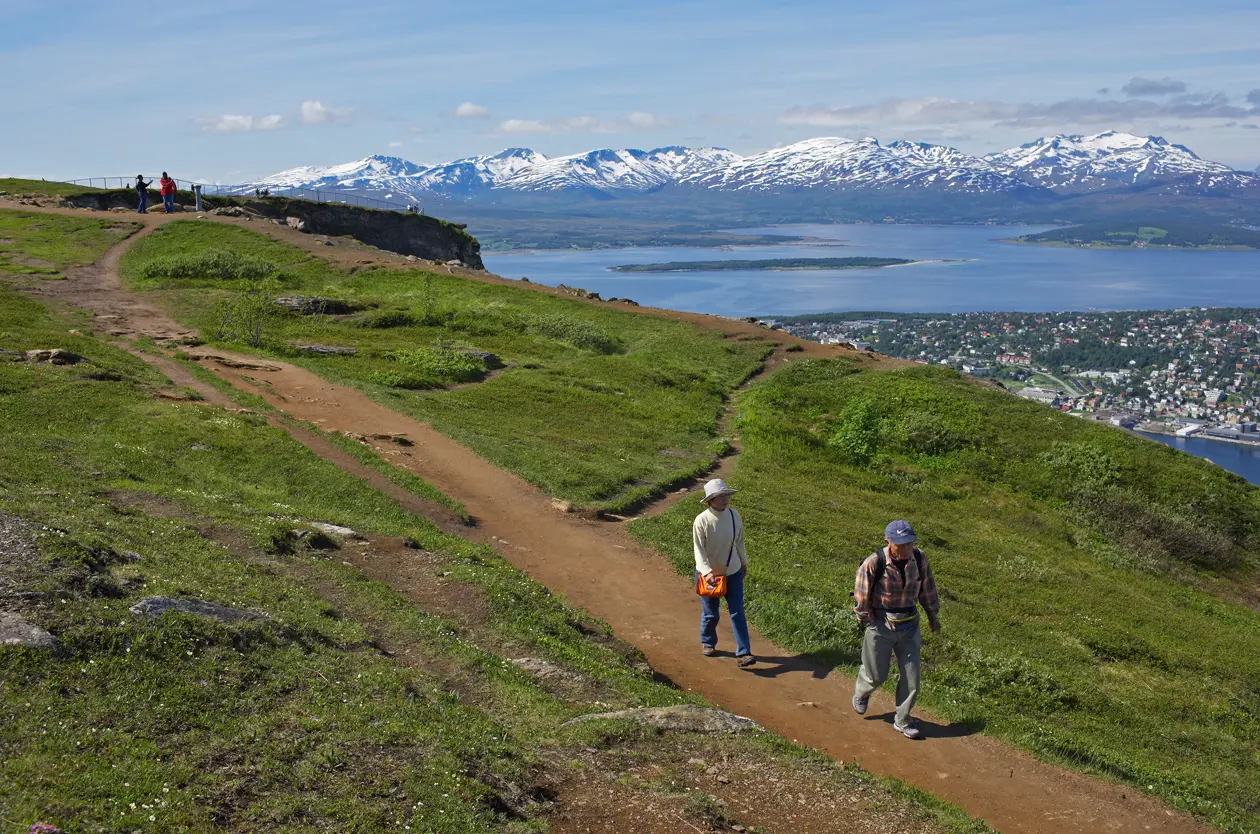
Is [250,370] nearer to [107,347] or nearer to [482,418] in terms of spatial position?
[107,347]

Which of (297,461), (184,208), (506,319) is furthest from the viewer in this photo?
(184,208)

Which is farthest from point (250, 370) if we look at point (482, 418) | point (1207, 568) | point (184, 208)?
point (184, 208)

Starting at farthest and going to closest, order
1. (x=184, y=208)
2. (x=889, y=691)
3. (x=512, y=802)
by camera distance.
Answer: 1. (x=184, y=208)
2. (x=889, y=691)
3. (x=512, y=802)

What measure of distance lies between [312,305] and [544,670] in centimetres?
2747

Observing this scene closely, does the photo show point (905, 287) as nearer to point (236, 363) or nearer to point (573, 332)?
point (573, 332)

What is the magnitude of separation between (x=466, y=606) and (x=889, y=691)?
5060 millimetres

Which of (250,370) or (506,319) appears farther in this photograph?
(506,319)

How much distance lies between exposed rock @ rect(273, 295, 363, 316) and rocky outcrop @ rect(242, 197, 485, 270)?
21.6 metres

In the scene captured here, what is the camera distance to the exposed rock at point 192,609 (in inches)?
323

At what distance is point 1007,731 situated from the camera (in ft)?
33.0

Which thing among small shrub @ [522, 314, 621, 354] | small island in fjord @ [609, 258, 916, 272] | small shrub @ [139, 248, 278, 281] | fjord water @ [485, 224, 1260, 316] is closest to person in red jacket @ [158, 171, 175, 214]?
small shrub @ [139, 248, 278, 281]

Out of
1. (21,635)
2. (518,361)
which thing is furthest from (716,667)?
(518,361)

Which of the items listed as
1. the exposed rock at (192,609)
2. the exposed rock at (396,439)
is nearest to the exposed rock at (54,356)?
the exposed rock at (396,439)

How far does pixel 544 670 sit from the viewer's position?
9.91 metres
